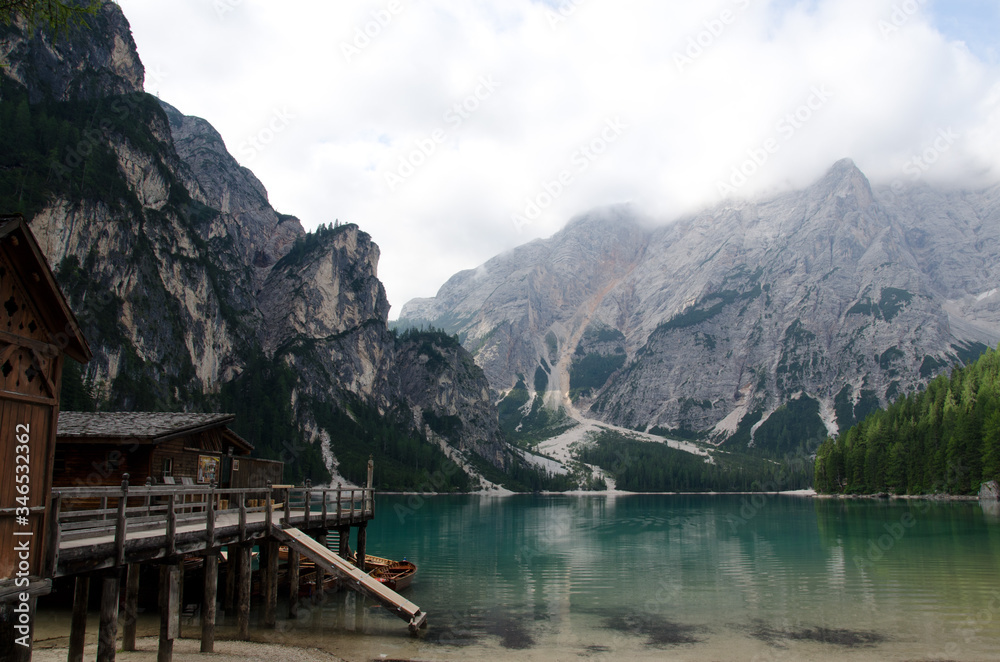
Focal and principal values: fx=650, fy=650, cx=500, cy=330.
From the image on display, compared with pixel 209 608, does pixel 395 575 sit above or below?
below

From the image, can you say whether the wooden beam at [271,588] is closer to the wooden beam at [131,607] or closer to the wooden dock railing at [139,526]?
the wooden dock railing at [139,526]

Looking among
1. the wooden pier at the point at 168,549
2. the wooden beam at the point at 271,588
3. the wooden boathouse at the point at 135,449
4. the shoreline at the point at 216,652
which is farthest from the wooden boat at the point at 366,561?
the shoreline at the point at 216,652

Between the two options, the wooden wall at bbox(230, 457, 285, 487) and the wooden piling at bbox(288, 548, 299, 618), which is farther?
the wooden wall at bbox(230, 457, 285, 487)

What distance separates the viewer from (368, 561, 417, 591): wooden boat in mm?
36344

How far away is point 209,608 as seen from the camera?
961 inches

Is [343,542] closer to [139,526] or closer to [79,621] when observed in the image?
[139,526]

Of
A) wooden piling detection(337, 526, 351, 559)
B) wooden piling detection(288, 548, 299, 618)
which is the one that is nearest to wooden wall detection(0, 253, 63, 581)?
wooden piling detection(288, 548, 299, 618)

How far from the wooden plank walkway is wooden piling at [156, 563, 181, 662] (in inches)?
297

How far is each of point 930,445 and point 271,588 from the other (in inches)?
5800

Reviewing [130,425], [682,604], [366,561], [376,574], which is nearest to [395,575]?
[376,574]

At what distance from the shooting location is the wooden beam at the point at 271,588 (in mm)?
29297

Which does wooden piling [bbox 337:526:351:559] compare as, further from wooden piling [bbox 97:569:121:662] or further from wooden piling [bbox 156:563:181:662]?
wooden piling [bbox 97:569:121:662]

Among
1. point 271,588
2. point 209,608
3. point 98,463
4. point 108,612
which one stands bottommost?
point 271,588

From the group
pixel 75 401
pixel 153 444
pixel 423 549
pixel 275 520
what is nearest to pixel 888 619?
pixel 275 520
